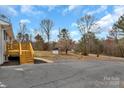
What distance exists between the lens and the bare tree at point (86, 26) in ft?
58.0

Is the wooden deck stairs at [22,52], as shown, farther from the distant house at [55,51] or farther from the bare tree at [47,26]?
the distant house at [55,51]


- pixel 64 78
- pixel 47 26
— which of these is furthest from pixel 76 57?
pixel 64 78

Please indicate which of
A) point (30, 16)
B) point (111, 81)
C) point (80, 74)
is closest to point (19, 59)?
point (30, 16)

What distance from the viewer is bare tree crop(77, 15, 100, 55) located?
1767 cm

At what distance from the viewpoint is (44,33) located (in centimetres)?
1950

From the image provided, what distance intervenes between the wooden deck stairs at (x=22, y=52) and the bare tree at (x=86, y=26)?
3.84 meters

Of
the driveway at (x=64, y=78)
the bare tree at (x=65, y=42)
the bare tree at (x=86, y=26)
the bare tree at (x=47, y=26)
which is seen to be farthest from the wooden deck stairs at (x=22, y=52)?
the bare tree at (x=86, y=26)

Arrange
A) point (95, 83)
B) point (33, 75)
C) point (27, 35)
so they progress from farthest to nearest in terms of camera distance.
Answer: point (27, 35)
point (33, 75)
point (95, 83)

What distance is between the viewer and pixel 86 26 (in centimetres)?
1836

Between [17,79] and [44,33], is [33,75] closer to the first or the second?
[17,79]

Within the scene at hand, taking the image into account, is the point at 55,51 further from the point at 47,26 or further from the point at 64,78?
the point at 64,78

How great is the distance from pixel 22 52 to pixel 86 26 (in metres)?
4.91
